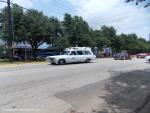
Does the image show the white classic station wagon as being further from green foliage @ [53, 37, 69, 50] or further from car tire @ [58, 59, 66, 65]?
green foliage @ [53, 37, 69, 50]

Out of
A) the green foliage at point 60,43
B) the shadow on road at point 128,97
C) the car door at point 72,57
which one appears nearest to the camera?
the shadow on road at point 128,97

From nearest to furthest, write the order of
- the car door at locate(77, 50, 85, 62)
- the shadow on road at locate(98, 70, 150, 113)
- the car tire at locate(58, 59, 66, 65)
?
the shadow on road at locate(98, 70, 150, 113) → the car tire at locate(58, 59, 66, 65) → the car door at locate(77, 50, 85, 62)

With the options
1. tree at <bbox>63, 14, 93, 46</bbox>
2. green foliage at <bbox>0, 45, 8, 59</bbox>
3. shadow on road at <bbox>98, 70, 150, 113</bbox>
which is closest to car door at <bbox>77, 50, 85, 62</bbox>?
shadow on road at <bbox>98, 70, 150, 113</bbox>

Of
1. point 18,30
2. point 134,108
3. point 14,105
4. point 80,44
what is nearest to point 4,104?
point 14,105

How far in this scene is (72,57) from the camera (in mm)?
35406

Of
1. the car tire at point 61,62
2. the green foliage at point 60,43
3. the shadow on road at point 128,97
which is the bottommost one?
the shadow on road at point 128,97

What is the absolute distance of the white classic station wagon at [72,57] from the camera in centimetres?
3416

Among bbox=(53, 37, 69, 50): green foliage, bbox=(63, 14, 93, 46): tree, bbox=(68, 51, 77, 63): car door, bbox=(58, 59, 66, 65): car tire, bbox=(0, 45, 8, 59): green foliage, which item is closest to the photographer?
bbox=(58, 59, 66, 65): car tire

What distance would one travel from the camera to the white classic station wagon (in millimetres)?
34156

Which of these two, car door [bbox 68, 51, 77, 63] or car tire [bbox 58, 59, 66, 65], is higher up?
car door [bbox 68, 51, 77, 63]

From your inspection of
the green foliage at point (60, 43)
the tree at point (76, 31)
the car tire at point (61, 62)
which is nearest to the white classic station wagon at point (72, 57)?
the car tire at point (61, 62)

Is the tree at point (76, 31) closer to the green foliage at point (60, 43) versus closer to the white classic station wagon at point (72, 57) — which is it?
the green foliage at point (60, 43)

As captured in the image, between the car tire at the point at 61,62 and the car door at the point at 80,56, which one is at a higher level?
the car door at the point at 80,56

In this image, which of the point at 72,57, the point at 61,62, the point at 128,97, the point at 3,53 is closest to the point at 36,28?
the point at 72,57
